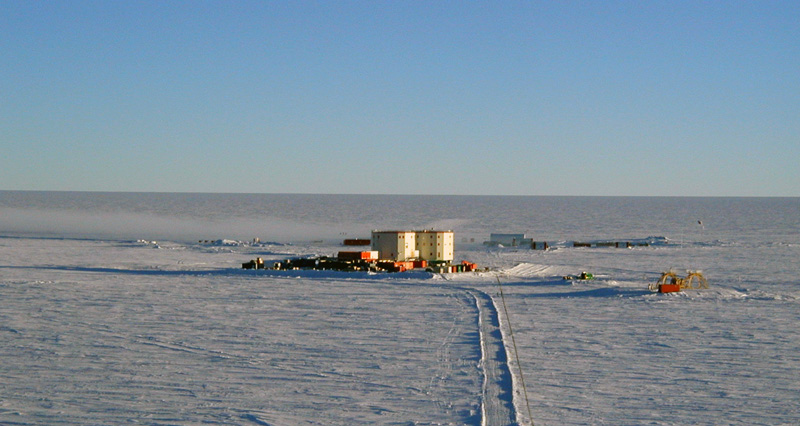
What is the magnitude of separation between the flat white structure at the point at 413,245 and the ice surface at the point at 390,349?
7.42m

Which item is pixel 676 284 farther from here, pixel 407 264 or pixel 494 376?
pixel 494 376

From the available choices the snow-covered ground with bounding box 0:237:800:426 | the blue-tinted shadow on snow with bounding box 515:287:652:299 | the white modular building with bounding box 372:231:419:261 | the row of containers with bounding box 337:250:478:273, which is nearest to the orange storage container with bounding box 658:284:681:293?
the blue-tinted shadow on snow with bounding box 515:287:652:299

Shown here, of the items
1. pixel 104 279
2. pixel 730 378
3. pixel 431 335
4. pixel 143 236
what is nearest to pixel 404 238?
pixel 104 279

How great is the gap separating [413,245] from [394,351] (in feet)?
97.3

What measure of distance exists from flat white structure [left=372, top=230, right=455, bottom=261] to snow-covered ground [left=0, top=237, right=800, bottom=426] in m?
8.30

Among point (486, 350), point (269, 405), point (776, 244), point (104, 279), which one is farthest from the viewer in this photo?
point (776, 244)

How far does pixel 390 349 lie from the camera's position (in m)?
23.3

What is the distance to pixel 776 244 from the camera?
70688 mm

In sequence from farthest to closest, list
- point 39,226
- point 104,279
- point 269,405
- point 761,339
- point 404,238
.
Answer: point 39,226 → point 404,238 → point 104,279 → point 761,339 → point 269,405

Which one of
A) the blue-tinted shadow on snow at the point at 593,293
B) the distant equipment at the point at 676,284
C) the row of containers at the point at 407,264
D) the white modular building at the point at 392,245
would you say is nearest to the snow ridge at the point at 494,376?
the blue-tinted shadow on snow at the point at 593,293

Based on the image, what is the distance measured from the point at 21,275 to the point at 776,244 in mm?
57589

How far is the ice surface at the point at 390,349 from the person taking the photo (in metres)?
17.3

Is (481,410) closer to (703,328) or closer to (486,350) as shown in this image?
(486,350)

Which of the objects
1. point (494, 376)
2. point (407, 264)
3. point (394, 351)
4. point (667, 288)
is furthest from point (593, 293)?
point (494, 376)
